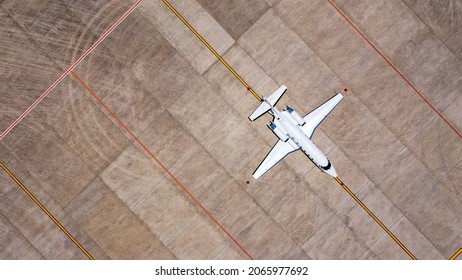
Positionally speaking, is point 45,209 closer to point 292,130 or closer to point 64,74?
point 64,74

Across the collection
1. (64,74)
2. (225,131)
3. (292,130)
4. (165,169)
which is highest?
(64,74)

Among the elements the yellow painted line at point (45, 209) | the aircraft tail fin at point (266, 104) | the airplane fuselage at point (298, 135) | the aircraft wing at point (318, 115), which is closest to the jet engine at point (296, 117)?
the airplane fuselage at point (298, 135)

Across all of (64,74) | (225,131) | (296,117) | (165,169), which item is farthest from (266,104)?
(64,74)

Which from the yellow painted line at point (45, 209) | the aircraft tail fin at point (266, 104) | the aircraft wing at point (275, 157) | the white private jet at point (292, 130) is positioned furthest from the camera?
the yellow painted line at point (45, 209)

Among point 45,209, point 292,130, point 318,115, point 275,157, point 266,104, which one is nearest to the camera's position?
point 266,104

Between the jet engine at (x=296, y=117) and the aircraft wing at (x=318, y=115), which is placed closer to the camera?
the jet engine at (x=296, y=117)

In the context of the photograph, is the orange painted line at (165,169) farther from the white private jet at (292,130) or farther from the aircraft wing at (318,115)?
the aircraft wing at (318,115)

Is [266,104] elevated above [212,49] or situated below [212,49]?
below

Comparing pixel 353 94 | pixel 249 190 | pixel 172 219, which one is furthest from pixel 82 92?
pixel 353 94
